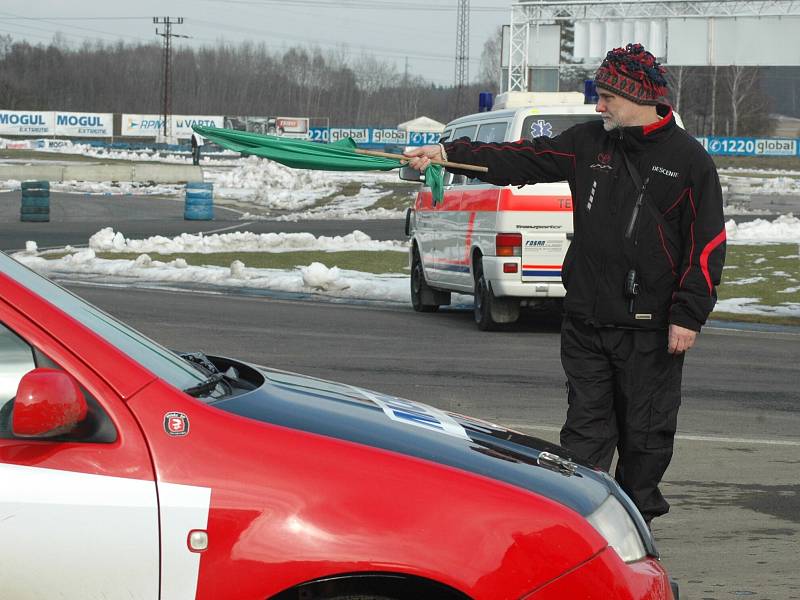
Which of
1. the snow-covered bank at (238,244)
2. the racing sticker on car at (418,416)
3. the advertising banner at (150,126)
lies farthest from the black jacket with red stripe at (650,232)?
the advertising banner at (150,126)

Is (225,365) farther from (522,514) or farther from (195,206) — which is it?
(195,206)

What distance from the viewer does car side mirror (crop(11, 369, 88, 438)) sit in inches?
114

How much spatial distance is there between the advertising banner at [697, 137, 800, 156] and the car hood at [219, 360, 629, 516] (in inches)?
2952

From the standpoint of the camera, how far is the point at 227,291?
17.5m

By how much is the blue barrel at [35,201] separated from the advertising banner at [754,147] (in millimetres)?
51476

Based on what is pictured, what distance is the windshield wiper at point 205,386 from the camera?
3439mm

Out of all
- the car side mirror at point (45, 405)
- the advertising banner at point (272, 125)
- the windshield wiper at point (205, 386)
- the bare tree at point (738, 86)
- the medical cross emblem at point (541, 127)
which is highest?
the bare tree at point (738, 86)

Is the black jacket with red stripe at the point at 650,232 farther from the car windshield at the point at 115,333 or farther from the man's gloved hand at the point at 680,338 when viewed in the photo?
the car windshield at the point at 115,333

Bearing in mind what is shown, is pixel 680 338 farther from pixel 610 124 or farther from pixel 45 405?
pixel 45 405

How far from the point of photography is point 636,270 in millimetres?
5082

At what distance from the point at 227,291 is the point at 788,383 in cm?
897

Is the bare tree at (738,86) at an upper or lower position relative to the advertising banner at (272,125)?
upper

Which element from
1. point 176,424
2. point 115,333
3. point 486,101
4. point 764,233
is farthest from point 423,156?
point 764,233

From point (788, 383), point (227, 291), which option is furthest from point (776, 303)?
point (227, 291)
